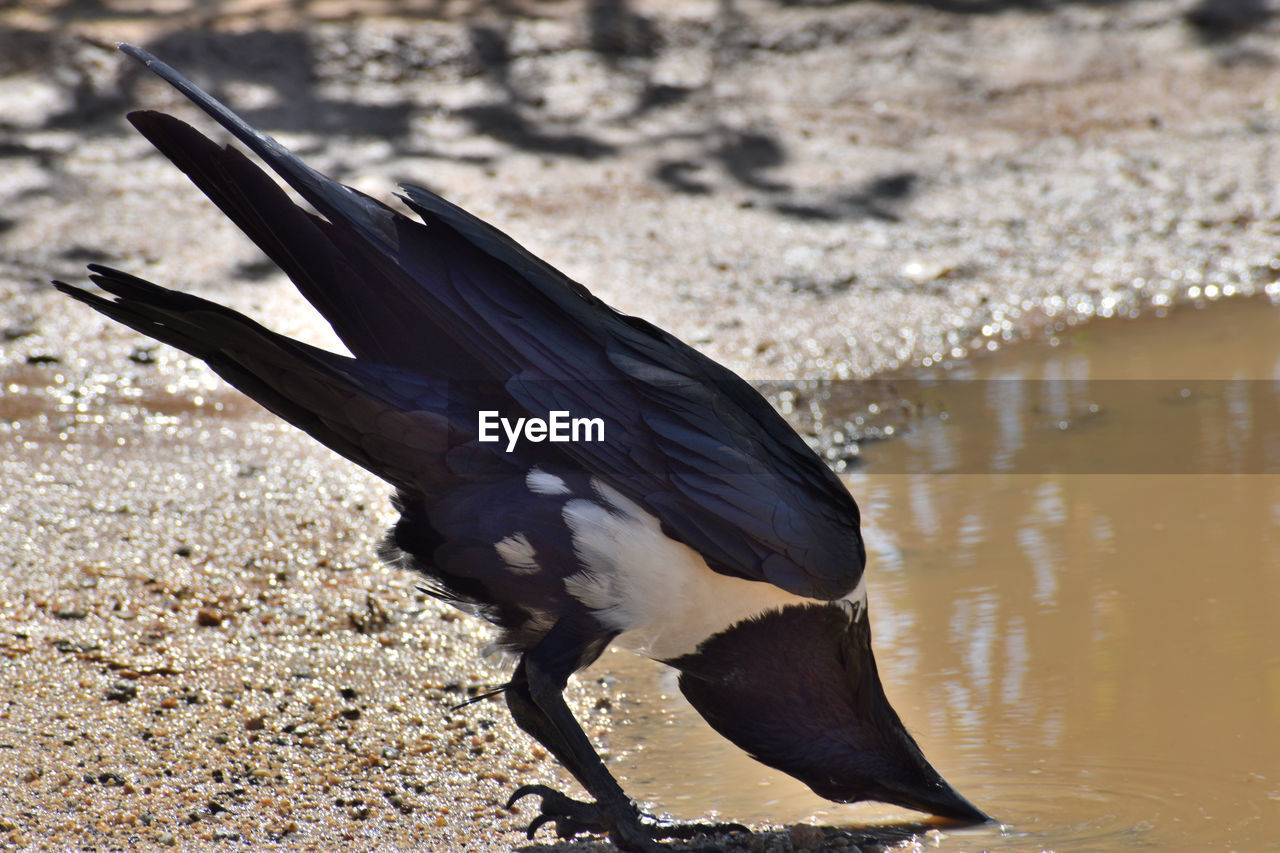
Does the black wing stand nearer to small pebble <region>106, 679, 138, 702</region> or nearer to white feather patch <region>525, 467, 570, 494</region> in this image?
white feather patch <region>525, 467, 570, 494</region>

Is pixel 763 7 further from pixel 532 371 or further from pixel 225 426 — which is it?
pixel 532 371

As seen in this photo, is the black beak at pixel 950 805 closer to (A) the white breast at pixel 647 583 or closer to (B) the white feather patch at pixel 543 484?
(A) the white breast at pixel 647 583

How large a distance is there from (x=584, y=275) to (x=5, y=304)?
2365 mm

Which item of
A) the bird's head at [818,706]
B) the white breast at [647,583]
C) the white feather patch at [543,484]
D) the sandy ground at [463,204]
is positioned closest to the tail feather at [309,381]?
the white feather patch at [543,484]

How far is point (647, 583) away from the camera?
2641mm

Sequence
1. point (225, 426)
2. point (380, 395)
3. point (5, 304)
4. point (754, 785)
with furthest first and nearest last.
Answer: point (5, 304) → point (225, 426) → point (754, 785) → point (380, 395)

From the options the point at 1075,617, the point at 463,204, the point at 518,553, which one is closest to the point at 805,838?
the point at 518,553

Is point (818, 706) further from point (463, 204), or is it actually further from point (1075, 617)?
point (463, 204)

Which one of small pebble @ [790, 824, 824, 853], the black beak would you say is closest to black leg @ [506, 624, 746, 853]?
small pebble @ [790, 824, 824, 853]

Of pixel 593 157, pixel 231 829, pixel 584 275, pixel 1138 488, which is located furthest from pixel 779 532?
pixel 593 157

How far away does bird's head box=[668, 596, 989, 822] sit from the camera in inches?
109

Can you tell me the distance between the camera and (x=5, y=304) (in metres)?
5.75

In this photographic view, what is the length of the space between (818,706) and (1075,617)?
103 cm

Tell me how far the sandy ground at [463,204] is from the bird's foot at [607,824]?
8cm
